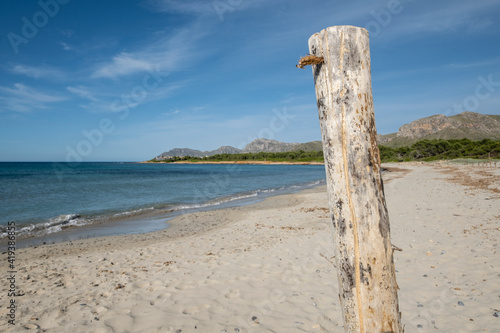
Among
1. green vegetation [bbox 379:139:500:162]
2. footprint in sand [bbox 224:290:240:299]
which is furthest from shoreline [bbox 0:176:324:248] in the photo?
green vegetation [bbox 379:139:500:162]

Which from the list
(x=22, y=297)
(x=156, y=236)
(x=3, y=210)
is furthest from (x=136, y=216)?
(x=22, y=297)

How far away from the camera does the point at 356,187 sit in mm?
2098

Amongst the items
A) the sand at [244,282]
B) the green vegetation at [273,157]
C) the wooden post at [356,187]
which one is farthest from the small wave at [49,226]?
the green vegetation at [273,157]

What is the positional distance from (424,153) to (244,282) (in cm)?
8748

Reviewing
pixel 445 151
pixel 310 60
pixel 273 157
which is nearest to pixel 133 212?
pixel 310 60

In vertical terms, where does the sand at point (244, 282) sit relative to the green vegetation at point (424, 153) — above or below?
below

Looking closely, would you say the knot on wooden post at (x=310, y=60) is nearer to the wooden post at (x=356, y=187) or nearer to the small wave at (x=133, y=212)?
A: the wooden post at (x=356, y=187)

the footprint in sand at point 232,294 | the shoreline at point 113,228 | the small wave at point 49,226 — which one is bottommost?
the shoreline at point 113,228

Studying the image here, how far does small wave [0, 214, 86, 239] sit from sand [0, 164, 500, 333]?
292 cm

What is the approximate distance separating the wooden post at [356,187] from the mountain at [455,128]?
399 feet

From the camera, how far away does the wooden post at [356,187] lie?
6.74 ft

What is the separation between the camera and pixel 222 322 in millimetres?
3947

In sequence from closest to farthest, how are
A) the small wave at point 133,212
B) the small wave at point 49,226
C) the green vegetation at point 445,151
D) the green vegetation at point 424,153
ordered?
1. the small wave at point 49,226
2. the small wave at point 133,212
3. the green vegetation at point 445,151
4. the green vegetation at point 424,153

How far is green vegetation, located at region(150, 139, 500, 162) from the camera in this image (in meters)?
55.9
